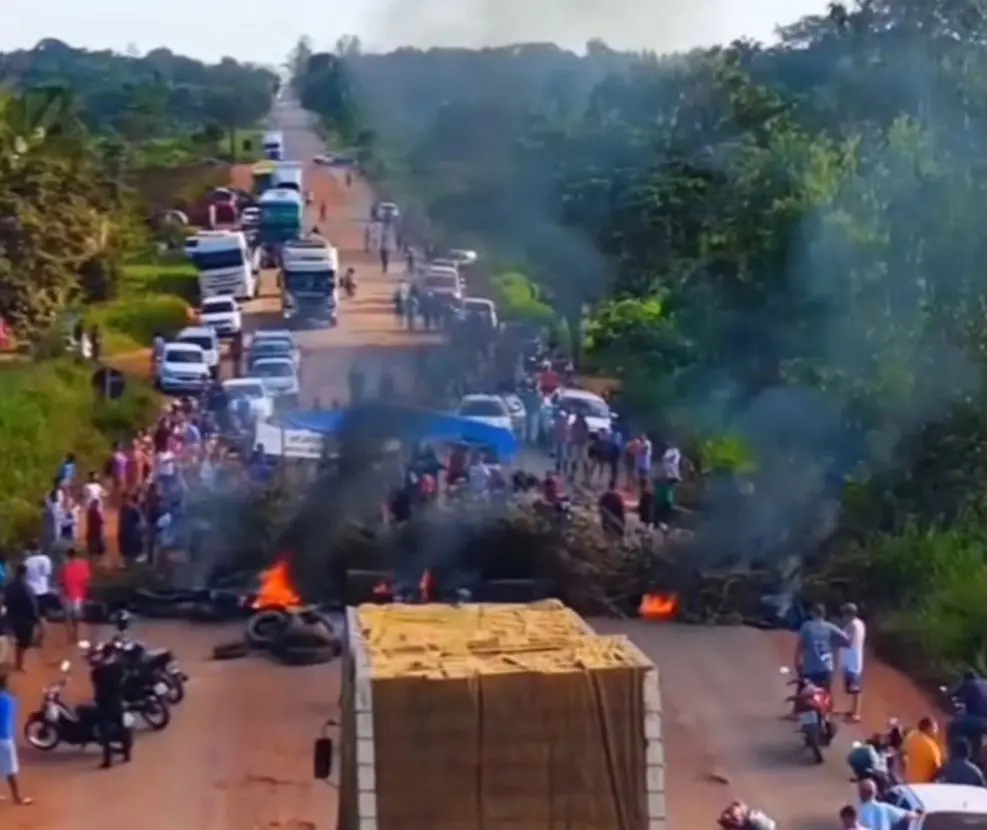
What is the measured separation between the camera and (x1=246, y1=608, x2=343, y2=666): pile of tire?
17.2 m

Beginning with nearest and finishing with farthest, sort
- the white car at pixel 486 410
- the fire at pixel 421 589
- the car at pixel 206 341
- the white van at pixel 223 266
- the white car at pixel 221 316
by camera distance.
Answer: the fire at pixel 421 589
the white car at pixel 486 410
the car at pixel 206 341
the white car at pixel 221 316
the white van at pixel 223 266

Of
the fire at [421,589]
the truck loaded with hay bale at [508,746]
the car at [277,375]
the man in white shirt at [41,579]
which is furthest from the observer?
the car at [277,375]

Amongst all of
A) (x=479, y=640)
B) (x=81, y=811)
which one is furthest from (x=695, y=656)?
(x=479, y=640)

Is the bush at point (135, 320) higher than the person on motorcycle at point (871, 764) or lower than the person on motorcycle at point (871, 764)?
lower

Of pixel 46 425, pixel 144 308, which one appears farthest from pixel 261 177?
pixel 46 425

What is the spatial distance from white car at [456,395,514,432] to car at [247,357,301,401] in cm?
438

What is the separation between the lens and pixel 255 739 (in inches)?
600

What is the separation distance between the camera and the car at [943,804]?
11.1 meters

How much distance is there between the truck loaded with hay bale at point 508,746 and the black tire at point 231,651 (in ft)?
29.0

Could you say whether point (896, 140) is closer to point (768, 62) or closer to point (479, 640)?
point (479, 640)

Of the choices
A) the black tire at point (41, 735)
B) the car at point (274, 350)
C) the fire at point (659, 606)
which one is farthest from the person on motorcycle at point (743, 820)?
the car at point (274, 350)

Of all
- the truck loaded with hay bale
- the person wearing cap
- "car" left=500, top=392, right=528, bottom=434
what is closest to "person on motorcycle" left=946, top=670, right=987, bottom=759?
the person wearing cap

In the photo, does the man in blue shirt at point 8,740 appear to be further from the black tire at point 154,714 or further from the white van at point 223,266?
the white van at point 223,266

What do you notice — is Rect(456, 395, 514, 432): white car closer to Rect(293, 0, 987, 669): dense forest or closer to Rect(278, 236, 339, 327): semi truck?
Rect(293, 0, 987, 669): dense forest
